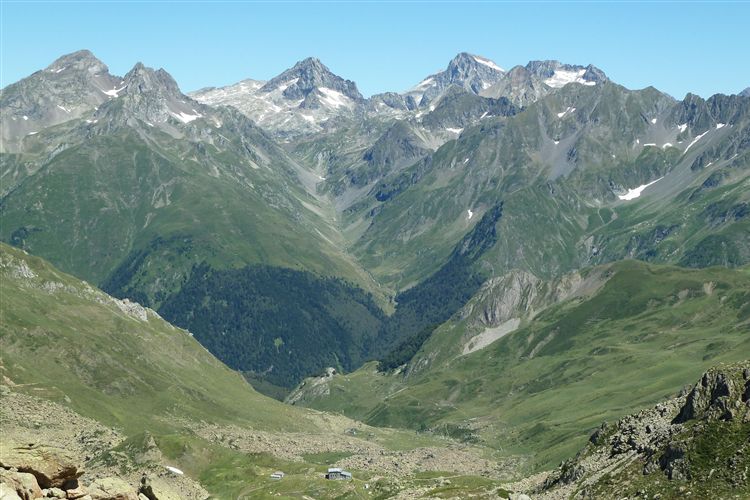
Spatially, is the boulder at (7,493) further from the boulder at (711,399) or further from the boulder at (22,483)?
the boulder at (711,399)

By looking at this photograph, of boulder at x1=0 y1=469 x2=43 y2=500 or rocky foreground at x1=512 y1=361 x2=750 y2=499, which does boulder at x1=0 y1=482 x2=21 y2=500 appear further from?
rocky foreground at x1=512 y1=361 x2=750 y2=499

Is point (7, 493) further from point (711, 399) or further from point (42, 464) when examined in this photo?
point (711, 399)

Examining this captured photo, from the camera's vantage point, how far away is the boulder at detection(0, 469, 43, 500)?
66312mm

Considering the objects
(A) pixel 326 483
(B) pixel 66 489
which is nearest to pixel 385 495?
(A) pixel 326 483

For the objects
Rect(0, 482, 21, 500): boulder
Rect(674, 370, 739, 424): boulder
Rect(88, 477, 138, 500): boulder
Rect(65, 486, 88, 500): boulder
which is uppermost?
Rect(674, 370, 739, 424): boulder

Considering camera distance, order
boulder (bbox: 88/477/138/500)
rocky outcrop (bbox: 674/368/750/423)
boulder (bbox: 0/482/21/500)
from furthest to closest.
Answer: rocky outcrop (bbox: 674/368/750/423), boulder (bbox: 88/477/138/500), boulder (bbox: 0/482/21/500)

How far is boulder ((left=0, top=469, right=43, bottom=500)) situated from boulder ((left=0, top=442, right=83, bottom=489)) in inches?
54.4

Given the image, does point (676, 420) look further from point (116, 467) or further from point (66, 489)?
point (116, 467)

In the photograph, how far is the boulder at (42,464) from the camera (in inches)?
2783

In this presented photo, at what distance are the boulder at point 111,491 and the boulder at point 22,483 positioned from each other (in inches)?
223

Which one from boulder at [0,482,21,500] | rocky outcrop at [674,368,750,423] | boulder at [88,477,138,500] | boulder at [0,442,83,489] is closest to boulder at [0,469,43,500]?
boulder at [0,482,21,500]

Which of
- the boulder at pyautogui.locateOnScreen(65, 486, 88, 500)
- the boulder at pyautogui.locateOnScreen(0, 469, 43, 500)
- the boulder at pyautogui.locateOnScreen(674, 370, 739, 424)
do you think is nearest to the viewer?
the boulder at pyautogui.locateOnScreen(0, 469, 43, 500)

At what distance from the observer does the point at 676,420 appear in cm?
11469

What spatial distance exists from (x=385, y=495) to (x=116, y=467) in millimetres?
57869
